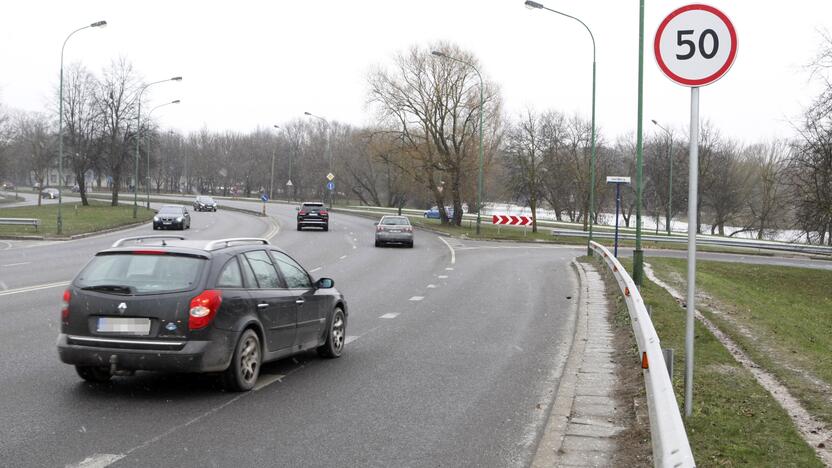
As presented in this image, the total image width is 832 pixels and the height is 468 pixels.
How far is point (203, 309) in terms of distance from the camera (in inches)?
272

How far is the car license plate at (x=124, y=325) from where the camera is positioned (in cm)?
690

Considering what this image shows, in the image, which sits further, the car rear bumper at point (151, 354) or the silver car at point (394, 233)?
the silver car at point (394, 233)

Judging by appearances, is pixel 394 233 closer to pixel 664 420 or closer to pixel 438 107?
pixel 438 107

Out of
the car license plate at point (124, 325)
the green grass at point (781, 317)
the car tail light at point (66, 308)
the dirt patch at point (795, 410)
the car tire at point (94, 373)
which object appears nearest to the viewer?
the dirt patch at point (795, 410)

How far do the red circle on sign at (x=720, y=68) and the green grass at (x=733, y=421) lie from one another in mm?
2580

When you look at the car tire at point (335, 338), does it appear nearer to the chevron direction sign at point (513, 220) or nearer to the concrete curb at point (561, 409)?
the concrete curb at point (561, 409)

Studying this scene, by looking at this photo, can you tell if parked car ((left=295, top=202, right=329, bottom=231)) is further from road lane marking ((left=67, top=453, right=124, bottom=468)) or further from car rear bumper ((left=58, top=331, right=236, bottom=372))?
road lane marking ((left=67, top=453, right=124, bottom=468))

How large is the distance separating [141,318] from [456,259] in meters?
22.4

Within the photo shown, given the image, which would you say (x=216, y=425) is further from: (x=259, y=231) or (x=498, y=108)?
(x=498, y=108)

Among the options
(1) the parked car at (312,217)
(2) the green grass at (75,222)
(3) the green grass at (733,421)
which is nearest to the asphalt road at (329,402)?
(3) the green grass at (733,421)

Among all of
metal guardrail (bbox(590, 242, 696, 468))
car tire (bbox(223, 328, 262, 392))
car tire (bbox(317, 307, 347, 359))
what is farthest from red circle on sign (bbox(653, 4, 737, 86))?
car tire (bbox(317, 307, 347, 359))

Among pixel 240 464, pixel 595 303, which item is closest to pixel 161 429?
pixel 240 464

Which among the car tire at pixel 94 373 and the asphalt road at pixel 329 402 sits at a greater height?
the car tire at pixel 94 373

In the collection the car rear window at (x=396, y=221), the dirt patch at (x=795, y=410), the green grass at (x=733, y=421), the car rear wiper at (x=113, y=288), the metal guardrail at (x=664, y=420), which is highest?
the car rear window at (x=396, y=221)
